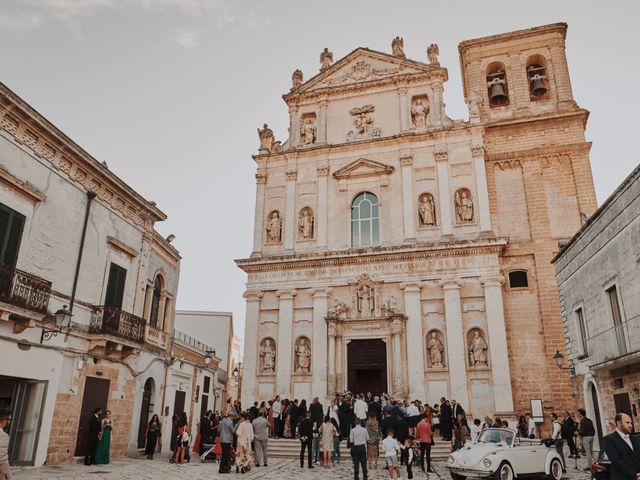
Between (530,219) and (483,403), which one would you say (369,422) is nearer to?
(483,403)

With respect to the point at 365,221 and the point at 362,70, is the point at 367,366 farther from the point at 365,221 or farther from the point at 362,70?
the point at 362,70

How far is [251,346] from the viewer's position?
21.0 m

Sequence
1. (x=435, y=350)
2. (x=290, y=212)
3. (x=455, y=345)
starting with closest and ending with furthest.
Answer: (x=455, y=345), (x=435, y=350), (x=290, y=212)

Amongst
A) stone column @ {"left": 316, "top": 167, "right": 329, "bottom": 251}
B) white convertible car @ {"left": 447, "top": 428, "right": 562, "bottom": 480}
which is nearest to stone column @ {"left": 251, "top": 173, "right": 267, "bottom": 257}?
stone column @ {"left": 316, "top": 167, "right": 329, "bottom": 251}

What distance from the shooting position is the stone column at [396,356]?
18.5 m

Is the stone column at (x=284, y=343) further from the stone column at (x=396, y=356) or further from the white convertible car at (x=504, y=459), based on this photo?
the white convertible car at (x=504, y=459)

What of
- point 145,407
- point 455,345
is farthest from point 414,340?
point 145,407

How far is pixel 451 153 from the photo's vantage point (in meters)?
21.6

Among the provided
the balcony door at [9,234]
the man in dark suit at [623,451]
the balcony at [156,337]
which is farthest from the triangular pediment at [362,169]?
the man in dark suit at [623,451]

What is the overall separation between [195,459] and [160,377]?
328cm

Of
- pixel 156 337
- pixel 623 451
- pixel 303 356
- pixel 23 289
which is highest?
pixel 23 289

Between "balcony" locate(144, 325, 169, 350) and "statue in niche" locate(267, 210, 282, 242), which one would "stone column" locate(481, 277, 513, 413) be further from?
"balcony" locate(144, 325, 169, 350)

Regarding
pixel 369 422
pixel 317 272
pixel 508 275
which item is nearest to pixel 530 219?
pixel 508 275

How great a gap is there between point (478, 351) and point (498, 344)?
0.76 meters
